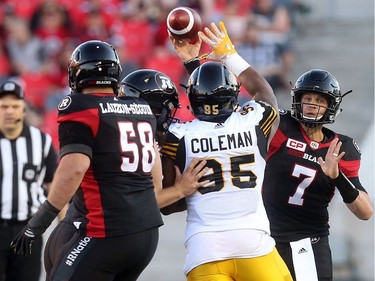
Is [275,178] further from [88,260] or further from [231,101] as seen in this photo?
[88,260]

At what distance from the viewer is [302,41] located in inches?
490

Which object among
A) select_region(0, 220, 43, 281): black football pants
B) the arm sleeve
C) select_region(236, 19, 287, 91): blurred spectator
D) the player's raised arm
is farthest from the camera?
select_region(236, 19, 287, 91): blurred spectator

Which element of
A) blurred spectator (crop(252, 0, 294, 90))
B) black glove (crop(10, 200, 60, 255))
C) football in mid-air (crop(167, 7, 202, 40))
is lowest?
black glove (crop(10, 200, 60, 255))

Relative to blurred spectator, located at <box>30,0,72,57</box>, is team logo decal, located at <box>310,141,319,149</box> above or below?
below

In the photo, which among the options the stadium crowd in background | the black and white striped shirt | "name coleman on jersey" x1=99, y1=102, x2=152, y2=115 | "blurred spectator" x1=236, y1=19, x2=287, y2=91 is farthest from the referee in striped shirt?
"blurred spectator" x1=236, y1=19, x2=287, y2=91

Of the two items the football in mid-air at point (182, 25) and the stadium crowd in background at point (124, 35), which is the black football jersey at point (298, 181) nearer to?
the football in mid-air at point (182, 25)

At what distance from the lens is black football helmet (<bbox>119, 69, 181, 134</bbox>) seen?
16.6 ft

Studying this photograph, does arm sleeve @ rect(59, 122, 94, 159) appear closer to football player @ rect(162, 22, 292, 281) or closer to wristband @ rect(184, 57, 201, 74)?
football player @ rect(162, 22, 292, 281)

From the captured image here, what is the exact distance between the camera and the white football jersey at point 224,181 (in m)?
4.57

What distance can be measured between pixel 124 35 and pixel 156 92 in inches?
277

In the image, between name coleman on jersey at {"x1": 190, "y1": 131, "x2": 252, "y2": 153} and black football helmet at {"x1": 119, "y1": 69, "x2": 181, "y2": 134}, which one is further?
black football helmet at {"x1": 119, "y1": 69, "x2": 181, "y2": 134}

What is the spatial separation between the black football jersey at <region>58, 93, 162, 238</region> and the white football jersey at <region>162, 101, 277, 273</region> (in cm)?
26

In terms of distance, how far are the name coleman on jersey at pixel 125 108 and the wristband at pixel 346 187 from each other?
4.08ft

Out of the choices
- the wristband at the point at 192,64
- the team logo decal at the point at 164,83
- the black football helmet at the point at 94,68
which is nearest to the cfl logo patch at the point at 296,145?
the wristband at the point at 192,64
